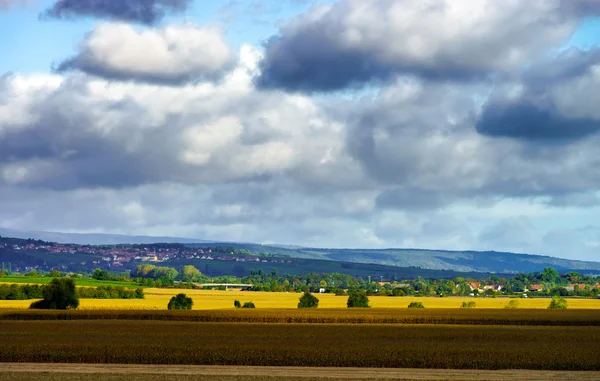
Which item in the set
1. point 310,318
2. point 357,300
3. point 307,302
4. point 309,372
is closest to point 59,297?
point 307,302

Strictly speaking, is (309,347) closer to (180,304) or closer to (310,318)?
(310,318)

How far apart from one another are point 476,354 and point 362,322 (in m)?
43.9

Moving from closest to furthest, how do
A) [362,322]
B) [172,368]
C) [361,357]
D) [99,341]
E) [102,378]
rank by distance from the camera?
[102,378]
[172,368]
[361,357]
[99,341]
[362,322]

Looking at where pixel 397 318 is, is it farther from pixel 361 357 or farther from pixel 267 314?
pixel 361 357

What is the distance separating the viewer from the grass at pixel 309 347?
53.0m

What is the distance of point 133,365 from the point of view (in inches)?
2044

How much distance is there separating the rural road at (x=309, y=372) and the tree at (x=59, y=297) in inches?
2876

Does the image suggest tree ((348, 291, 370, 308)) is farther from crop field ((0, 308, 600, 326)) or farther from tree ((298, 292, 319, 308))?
crop field ((0, 308, 600, 326))

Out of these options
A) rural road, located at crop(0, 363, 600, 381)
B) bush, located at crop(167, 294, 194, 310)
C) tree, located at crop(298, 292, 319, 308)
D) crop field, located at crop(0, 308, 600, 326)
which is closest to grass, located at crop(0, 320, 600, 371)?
rural road, located at crop(0, 363, 600, 381)

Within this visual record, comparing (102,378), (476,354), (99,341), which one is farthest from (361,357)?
(99,341)

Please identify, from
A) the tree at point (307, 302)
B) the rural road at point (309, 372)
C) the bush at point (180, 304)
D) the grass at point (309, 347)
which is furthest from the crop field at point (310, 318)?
the rural road at point (309, 372)

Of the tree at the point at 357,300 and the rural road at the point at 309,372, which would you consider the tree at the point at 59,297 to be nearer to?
the tree at the point at 357,300

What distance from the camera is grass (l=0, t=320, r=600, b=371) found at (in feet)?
174

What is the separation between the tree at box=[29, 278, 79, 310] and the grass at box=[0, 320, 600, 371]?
43896 millimetres
